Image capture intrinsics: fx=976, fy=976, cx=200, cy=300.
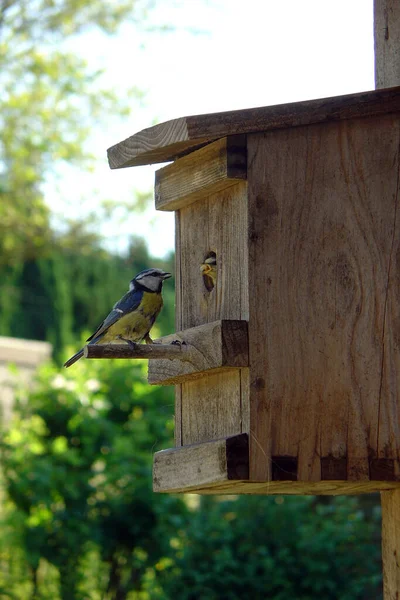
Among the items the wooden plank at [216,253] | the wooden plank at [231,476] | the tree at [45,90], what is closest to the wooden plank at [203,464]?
the wooden plank at [231,476]

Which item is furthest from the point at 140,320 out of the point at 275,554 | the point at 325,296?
the point at 275,554

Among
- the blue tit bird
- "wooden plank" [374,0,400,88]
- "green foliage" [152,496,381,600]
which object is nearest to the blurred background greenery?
"green foliage" [152,496,381,600]

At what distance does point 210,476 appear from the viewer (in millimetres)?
2840

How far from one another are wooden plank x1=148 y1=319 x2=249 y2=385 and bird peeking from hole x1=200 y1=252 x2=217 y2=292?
188 mm

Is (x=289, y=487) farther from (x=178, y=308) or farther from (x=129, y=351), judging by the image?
(x=178, y=308)

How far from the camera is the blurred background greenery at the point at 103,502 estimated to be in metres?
5.56

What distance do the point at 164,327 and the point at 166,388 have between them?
549 centimetres

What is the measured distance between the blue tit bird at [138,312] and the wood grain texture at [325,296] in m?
0.97

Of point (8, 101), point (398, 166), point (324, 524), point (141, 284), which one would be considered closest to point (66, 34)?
point (8, 101)

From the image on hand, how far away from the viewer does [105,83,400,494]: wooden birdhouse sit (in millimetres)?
2748

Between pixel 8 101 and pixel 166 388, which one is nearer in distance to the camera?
pixel 166 388

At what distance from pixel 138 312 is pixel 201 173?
2.61ft

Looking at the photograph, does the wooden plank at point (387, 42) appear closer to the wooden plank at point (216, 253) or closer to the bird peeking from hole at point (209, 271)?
the wooden plank at point (216, 253)

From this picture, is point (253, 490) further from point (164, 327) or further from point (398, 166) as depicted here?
point (164, 327)
